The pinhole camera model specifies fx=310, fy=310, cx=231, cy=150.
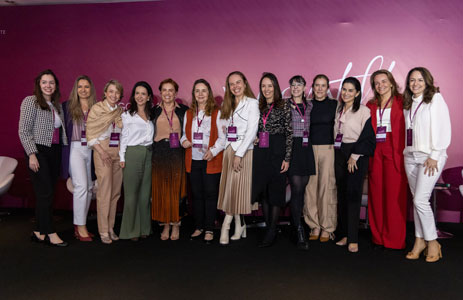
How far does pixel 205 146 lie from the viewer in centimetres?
328

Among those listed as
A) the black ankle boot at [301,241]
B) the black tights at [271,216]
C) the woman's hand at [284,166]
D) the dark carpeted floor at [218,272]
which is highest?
the woman's hand at [284,166]

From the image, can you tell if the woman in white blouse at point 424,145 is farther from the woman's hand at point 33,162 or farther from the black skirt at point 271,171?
the woman's hand at point 33,162

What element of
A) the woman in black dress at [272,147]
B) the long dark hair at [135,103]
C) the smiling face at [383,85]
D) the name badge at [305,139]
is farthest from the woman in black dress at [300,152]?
the long dark hair at [135,103]

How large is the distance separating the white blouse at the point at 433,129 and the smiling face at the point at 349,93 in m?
0.59

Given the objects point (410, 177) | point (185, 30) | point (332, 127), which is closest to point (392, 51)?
point (332, 127)

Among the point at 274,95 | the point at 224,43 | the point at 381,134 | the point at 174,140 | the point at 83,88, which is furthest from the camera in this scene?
the point at 224,43

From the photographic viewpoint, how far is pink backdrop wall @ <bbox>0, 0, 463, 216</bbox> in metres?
4.21

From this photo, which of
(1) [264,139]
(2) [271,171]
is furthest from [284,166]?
(1) [264,139]

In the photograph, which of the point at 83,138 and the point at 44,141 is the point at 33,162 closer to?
the point at 44,141

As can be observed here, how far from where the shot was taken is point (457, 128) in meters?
4.21

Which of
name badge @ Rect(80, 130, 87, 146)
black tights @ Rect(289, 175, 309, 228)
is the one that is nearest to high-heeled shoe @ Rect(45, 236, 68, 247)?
name badge @ Rect(80, 130, 87, 146)

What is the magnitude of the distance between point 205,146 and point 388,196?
1.92 m

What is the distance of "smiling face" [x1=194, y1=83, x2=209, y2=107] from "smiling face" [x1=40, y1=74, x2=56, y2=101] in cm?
148

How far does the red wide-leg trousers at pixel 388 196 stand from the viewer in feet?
10.1
